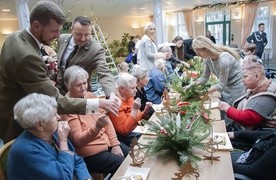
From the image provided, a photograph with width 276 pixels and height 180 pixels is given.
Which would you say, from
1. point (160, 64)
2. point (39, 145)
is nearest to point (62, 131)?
point (39, 145)

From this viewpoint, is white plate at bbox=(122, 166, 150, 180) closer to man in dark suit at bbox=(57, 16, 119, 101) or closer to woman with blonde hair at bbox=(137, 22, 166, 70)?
man in dark suit at bbox=(57, 16, 119, 101)

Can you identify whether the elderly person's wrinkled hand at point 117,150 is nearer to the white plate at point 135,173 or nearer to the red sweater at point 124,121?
the red sweater at point 124,121

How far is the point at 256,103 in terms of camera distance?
210 centimetres

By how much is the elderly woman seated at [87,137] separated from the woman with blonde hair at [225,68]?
4.40ft

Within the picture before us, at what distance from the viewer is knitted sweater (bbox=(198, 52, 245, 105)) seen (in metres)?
2.76

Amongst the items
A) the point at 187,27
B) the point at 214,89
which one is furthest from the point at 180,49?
the point at 187,27

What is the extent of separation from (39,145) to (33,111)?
0.17 m

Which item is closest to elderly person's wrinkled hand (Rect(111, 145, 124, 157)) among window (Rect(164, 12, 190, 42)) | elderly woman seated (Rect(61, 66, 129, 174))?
elderly woman seated (Rect(61, 66, 129, 174))

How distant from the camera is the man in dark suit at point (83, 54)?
2.13 meters

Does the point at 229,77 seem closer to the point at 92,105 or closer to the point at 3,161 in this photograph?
the point at 92,105

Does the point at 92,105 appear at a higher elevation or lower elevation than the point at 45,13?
lower

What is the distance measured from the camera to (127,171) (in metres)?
1.46

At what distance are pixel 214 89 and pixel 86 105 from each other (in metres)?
1.70

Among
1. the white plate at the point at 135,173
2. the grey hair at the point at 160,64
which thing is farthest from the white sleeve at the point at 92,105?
the grey hair at the point at 160,64
